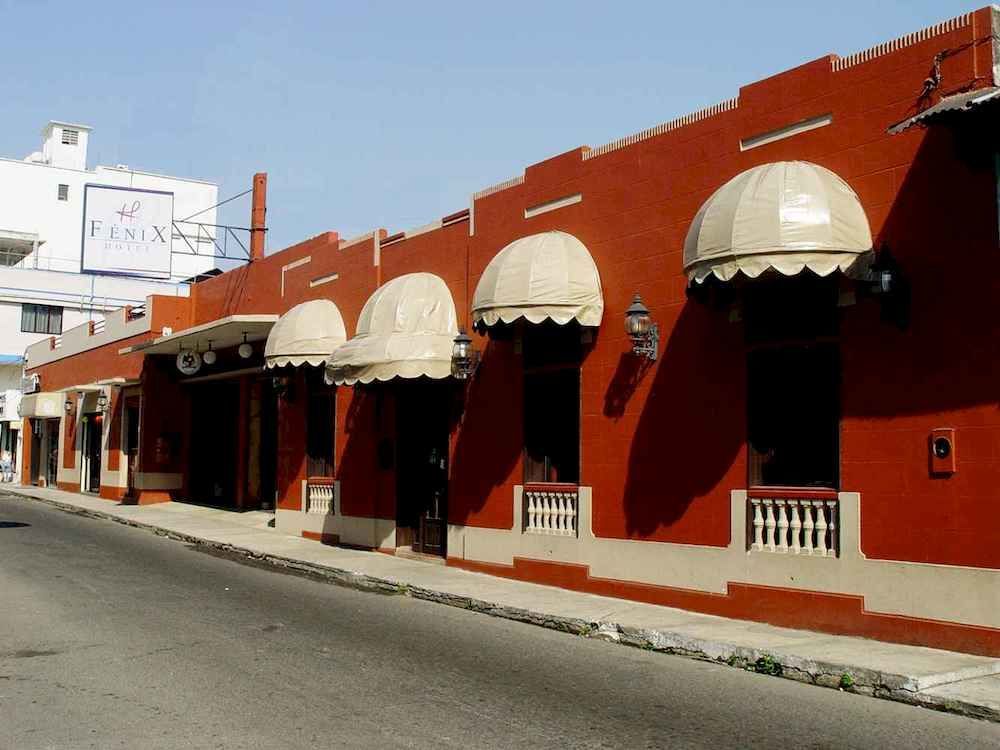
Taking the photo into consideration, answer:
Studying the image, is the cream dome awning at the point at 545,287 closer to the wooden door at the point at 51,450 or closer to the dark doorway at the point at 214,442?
the dark doorway at the point at 214,442

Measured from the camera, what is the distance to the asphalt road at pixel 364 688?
656 cm

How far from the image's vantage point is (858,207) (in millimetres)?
9961

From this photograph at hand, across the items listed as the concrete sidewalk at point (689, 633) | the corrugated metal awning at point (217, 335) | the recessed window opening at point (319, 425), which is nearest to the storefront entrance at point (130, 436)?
the corrugated metal awning at point (217, 335)

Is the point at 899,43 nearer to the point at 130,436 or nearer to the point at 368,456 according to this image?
the point at 368,456

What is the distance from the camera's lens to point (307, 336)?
61.4 ft

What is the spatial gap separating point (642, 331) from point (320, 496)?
31.2 feet

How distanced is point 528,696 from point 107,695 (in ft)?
10.2

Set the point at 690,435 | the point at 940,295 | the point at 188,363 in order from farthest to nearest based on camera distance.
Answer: the point at 188,363, the point at 690,435, the point at 940,295

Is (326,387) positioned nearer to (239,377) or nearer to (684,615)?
(239,377)

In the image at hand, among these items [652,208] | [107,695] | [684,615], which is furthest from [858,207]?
[107,695]

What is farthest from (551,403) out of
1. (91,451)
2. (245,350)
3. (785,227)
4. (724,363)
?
(91,451)

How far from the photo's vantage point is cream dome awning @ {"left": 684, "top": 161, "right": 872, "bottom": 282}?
31.8 ft

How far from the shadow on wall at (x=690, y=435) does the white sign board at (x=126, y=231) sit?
144ft

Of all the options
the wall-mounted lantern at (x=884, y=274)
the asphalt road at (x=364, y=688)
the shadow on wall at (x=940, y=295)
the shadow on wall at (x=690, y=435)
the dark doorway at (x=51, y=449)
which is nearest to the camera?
the asphalt road at (x=364, y=688)
